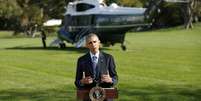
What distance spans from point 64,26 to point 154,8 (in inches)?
292

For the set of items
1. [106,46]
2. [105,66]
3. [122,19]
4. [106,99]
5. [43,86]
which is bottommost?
[106,46]

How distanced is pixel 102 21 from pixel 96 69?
94.8 ft

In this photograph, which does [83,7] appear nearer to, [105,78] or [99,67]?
[99,67]

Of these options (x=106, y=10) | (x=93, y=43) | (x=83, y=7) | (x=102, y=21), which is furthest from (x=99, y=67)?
(x=83, y=7)

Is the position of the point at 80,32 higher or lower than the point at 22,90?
lower

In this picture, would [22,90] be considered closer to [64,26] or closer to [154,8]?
[154,8]

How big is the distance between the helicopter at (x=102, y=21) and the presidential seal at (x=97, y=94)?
27.5m

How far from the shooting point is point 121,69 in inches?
890

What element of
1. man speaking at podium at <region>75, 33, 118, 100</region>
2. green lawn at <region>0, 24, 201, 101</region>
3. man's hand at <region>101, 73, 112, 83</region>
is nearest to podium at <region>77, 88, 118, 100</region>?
man speaking at podium at <region>75, 33, 118, 100</region>

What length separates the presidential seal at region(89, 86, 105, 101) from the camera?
7845 mm

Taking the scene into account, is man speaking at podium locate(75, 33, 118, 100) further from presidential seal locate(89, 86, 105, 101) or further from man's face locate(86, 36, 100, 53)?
presidential seal locate(89, 86, 105, 101)

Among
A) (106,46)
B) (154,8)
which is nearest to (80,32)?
(106,46)

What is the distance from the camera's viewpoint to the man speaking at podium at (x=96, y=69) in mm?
7840

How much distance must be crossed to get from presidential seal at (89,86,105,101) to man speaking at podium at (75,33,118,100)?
11 cm
